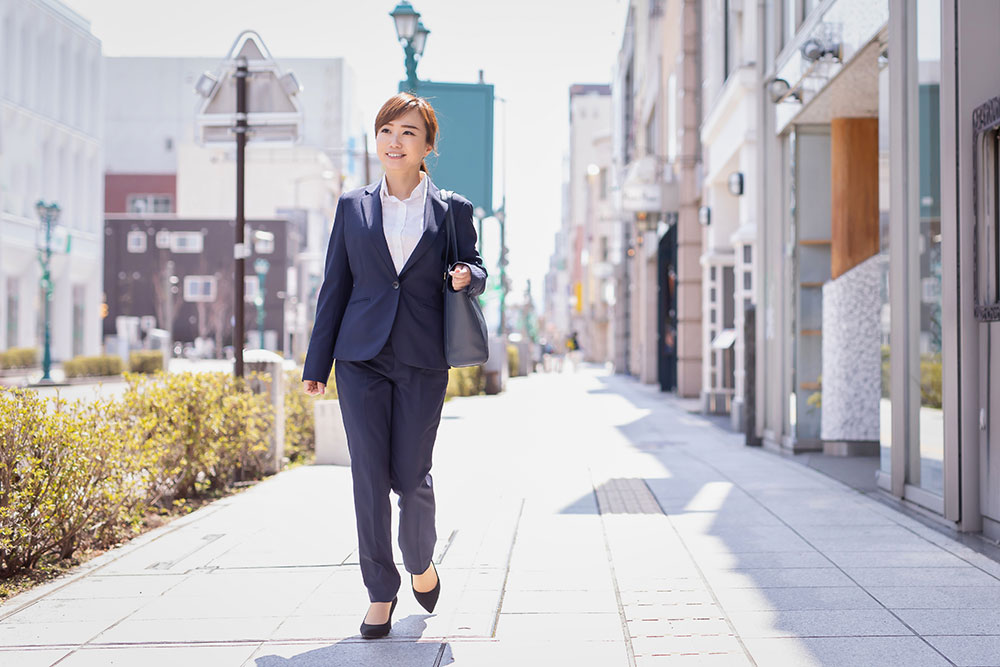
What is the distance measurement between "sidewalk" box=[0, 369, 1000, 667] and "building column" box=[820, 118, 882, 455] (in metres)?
2.45

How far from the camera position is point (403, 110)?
13.6 ft

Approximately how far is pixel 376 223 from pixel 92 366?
32.3 m

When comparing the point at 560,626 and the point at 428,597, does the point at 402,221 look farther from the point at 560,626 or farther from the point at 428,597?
the point at 560,626

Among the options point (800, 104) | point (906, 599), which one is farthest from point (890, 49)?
point (906, 599)

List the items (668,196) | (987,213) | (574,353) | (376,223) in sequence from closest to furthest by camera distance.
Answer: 1. (376,223)
2. (987,213)
3. (668,196)
4. (574,353)

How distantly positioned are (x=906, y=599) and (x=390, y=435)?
7.84 feet

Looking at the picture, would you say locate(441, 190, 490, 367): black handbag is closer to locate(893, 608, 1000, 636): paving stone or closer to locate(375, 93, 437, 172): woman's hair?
locate(375, 93, 437, 172): woman's hair

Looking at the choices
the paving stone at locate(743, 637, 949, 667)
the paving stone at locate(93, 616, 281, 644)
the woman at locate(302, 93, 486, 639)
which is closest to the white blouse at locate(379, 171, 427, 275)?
the woman at locate(302, 93, 486, 639)

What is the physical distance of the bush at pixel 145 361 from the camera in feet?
115

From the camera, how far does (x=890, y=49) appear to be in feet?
24.8

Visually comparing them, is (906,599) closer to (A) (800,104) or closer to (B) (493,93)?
(A) (800,104)

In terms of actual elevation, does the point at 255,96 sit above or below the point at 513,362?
above

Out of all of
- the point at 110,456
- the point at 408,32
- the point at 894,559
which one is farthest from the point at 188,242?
the point at 894,559

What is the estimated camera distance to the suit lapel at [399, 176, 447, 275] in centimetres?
409
